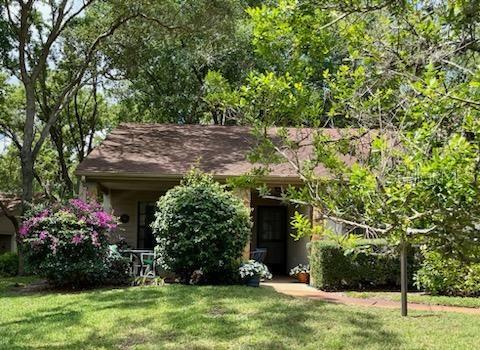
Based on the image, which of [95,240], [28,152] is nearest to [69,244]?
[95,240]

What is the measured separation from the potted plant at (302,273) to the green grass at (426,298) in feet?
7.38

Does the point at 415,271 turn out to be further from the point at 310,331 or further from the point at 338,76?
the point at 338,76

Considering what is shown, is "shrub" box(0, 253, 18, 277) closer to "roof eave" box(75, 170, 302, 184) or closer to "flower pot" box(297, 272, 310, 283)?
"roof eave" box(75, 170, 302, 184)

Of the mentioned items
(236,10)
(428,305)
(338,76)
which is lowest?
(428,305)

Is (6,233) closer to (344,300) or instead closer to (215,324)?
(344,300)

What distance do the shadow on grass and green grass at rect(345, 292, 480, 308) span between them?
218 centimetres

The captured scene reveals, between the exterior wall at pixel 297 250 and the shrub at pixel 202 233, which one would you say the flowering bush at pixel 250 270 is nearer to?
the shrub at pixel 202 233

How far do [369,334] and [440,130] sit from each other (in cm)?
467

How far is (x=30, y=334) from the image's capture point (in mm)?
7250

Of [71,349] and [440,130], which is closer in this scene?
[440,130]

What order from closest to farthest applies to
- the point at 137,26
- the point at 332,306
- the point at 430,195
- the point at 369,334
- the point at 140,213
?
the point at 430,195
the point at 369,334
the point at 332,306
the point at 140,213
the point at 137,26

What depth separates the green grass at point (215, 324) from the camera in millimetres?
6684

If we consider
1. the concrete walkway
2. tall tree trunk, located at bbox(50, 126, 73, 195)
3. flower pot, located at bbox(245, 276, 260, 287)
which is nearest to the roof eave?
the concrete walkway

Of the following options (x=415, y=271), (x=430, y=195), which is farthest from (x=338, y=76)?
(x=415, y=271)
